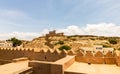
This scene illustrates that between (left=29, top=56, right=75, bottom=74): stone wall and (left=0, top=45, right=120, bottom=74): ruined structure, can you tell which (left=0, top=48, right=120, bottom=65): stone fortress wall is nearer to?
(left=0, top=45, right=120, bottom=74): ruined structure

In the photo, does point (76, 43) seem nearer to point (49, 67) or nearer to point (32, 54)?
point (32, 54)

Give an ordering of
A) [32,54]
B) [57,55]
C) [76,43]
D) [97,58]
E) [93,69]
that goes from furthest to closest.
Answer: [76,43] → [32,54] → [57,55] → [97,58] → [93,69]

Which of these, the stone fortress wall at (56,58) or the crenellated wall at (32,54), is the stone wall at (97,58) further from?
the crenellated wall at (32,54)

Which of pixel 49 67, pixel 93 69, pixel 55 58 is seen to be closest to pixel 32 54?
pixel 55 58

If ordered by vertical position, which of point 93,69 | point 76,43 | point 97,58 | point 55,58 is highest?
point 76,43

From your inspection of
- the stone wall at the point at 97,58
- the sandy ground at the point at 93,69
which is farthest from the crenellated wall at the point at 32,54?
the sandy ground at the point at 93,69

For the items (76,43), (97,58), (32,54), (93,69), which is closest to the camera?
(93,69)

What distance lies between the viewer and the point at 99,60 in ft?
30.8

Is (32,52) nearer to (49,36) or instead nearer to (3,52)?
(3,52)

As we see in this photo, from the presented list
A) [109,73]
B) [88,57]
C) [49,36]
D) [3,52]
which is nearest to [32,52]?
[3,52]

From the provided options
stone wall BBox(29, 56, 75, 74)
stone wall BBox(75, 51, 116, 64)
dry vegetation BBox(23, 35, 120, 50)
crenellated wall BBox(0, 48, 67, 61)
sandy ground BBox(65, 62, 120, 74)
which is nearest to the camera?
stone wall BBox(29, 56, 75, 74)

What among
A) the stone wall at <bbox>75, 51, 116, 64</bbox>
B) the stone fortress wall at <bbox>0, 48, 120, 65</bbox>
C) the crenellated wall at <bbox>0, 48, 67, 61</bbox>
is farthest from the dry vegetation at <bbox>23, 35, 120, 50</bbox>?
the stone wall at <bbox>75, 51, 116, 64</bbox>

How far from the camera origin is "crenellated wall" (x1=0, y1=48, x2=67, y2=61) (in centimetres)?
1118

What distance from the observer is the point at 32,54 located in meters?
12.2
